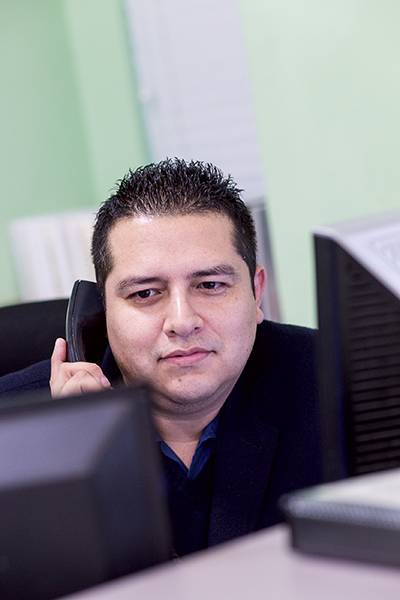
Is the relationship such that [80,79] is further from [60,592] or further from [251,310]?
[60,592]

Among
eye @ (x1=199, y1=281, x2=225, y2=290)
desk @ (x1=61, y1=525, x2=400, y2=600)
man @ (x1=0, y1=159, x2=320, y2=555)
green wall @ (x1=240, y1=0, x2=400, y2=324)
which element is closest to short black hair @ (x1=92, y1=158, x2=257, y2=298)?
man @ (x1=0, y1=159, x2=320, y2=555)

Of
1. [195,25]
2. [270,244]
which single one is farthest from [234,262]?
[195,25]

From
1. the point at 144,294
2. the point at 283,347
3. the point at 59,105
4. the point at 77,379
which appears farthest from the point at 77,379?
the point at 59,105

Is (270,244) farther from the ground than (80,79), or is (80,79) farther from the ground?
(80,79)

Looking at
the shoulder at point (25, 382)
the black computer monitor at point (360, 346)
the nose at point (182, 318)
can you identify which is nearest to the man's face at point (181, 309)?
the nose at point (182, 318)

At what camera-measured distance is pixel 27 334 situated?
1640mm

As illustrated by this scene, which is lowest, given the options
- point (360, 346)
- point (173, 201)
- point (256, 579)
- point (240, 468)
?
point (240, 468)

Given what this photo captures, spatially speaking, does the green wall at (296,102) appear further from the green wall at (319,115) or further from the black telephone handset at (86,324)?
the black telephone handset at (86,324)

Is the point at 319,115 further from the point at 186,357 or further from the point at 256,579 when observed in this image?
the point at 256,579

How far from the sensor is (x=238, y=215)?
A: 1.37 m

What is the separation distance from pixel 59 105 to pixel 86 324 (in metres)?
2.58

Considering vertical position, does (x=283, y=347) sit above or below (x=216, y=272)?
below

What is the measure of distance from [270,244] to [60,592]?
211 centimetres

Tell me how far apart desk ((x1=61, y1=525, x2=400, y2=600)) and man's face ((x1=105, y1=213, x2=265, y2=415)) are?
2.08 ft
